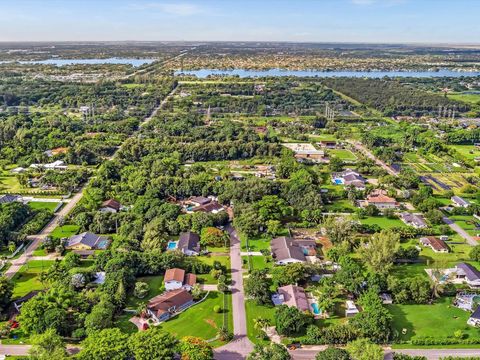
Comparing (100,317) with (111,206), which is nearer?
(100,317)

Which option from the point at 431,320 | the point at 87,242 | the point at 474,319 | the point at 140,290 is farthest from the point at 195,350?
the point at 474,319

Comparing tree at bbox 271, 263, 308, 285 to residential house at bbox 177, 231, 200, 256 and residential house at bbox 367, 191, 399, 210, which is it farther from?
residential house at bbox 367, 191, 399, 210

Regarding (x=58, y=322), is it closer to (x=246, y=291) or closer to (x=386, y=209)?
(x=246, y=291)

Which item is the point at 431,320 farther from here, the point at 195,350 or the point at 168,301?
the point at 168,301

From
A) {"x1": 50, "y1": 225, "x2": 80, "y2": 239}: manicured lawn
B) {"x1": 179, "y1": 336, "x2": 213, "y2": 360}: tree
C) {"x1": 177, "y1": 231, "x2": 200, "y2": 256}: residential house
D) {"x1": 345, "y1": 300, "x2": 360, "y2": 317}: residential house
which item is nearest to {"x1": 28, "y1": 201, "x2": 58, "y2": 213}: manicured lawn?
{"x1": 50, "y1": 225, "x2": 80, "y2": 239}: manicured lawn

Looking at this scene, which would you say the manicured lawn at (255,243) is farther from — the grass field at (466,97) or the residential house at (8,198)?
the grass field at (466,97)

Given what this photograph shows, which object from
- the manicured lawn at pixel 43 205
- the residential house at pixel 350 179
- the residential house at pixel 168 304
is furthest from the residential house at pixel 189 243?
the residential house at pixel 350 179

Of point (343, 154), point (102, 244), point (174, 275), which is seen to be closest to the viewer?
point (174, 275)
